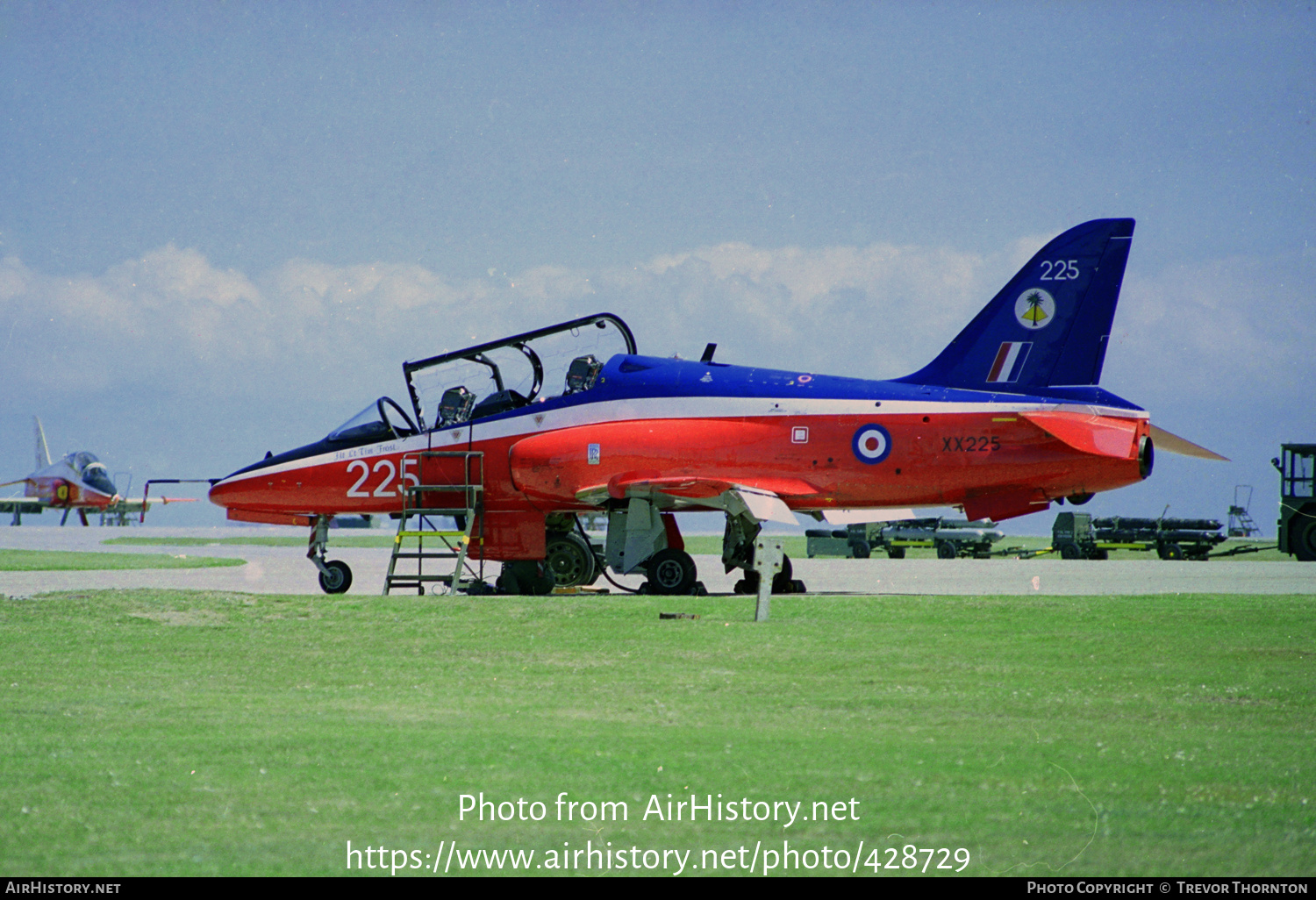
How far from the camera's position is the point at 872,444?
16953mm

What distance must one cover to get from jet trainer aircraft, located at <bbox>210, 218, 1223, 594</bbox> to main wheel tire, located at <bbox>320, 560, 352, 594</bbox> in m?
0.03

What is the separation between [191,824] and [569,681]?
14.3 feet

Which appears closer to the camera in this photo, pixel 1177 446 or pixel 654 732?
pixel 654 732

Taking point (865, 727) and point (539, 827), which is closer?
point (539, 827)

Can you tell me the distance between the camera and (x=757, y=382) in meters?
17.7

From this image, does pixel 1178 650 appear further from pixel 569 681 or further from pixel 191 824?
pixel 191 824

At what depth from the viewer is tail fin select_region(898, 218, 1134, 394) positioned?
656 inches

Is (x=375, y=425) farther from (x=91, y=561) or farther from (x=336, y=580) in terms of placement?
(x=91, y=561)

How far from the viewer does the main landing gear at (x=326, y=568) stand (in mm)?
18031

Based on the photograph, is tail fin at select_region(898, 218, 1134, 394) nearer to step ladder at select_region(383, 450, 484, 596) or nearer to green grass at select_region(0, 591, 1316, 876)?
green grass at select_region(0, 591, 1316, 876)

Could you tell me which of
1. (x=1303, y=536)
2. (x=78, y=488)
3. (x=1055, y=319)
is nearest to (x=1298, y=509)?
(x=1303, y=536)

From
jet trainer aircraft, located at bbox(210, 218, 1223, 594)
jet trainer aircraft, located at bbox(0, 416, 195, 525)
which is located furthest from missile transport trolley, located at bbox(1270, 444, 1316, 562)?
jet trainer aircraft, located at bbox(0, 416, 195, 525)

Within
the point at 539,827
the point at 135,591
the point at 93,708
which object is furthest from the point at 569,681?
the point at 135,591

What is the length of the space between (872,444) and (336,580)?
27.6 ft
